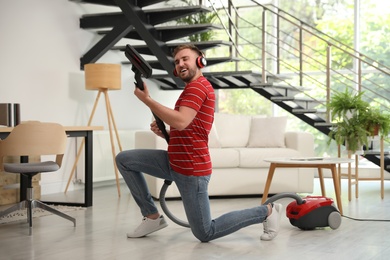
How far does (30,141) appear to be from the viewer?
4496mm

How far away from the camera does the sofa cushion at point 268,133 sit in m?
6.80

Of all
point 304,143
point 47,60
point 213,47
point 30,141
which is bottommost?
point 304,143

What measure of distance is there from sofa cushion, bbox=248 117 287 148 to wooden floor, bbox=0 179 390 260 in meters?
1.64

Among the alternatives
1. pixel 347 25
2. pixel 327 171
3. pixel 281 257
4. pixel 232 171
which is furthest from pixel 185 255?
pixel 347 25

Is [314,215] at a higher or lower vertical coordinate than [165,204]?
lower

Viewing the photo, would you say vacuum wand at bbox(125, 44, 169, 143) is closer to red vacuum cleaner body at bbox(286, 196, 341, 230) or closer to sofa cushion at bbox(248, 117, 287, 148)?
red vacuum cleaner body at bbox(286, 196, 341, 230)

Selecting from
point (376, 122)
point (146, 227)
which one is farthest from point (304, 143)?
point (146, 227)

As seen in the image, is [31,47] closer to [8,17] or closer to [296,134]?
[8,17]

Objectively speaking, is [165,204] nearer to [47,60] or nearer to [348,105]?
[348,105]

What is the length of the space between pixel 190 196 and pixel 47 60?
11.7ft

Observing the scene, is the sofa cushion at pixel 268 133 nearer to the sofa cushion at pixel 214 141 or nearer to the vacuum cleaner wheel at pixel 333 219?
the sofa cushion at pixel 214 141

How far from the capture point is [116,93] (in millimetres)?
8023

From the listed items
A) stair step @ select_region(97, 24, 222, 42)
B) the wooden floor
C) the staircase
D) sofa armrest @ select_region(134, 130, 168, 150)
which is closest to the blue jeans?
the wooden floor

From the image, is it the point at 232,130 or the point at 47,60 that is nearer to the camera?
the point at 47,60
